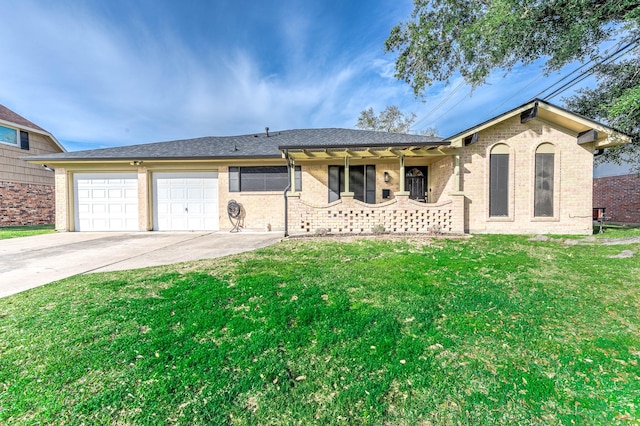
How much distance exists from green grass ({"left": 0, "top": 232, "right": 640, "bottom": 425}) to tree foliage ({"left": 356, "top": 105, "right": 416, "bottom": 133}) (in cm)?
2661

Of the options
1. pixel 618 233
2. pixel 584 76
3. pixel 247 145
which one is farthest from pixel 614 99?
pixel 247 145

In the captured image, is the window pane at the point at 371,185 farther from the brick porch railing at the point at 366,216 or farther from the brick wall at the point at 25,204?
the brick wall at the point at 25,204

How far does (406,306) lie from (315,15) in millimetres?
14030

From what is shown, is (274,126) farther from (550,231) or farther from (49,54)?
(550,231)

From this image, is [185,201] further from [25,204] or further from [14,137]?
[14,137]

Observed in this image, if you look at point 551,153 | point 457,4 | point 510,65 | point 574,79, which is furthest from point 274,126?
point 574,79

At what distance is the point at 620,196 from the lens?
47.5 feet

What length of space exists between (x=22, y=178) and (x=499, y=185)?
2375 cm

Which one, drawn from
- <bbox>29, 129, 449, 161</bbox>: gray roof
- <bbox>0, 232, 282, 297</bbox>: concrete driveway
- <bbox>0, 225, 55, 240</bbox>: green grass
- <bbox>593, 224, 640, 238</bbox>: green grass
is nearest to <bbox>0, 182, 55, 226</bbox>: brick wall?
<bbox>0, 225, 55, 240</bbox>: green grass

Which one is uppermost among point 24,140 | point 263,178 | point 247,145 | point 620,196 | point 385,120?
point 385,120

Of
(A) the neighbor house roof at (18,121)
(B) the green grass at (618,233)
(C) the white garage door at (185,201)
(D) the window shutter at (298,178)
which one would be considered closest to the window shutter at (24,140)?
(A) the neighbor house roof at (18,121)

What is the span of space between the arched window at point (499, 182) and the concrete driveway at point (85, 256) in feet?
26.5

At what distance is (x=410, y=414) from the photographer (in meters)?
1.87

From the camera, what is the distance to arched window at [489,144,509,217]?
29.8 ft
